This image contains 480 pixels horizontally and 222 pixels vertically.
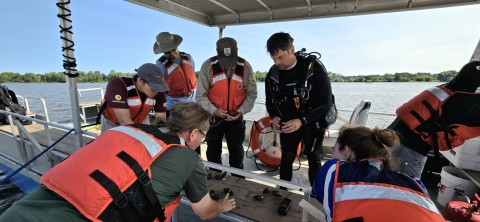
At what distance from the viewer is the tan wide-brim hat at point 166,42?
2566 millimetres

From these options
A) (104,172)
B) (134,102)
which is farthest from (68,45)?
(104,172)

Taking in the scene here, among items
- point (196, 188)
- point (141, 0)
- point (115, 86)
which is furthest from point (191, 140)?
point (141, 0)

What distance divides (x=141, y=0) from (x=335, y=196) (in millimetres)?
2487

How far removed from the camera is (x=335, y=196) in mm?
810

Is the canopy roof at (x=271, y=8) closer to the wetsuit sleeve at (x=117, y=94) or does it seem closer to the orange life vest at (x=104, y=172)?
the wetsuit sleeve at (x=117, y=94)

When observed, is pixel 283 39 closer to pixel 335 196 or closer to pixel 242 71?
pixel 242 71

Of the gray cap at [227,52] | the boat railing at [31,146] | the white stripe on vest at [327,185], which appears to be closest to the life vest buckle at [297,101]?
the gray cap at [227,52]

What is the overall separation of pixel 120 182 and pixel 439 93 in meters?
1.88

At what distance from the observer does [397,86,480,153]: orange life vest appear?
1544 mm

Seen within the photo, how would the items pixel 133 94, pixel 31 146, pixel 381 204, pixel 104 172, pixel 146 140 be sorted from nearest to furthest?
pixel 381 204, pixel 104 172, pixel 146 140, pixel 133 94, pixel 31 146

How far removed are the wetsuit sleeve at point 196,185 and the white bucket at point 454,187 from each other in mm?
2700

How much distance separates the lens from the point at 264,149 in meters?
3.62

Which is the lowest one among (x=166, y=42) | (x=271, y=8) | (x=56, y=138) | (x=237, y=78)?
(x=56, y=138)

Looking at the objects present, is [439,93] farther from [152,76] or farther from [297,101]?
[152,76]
